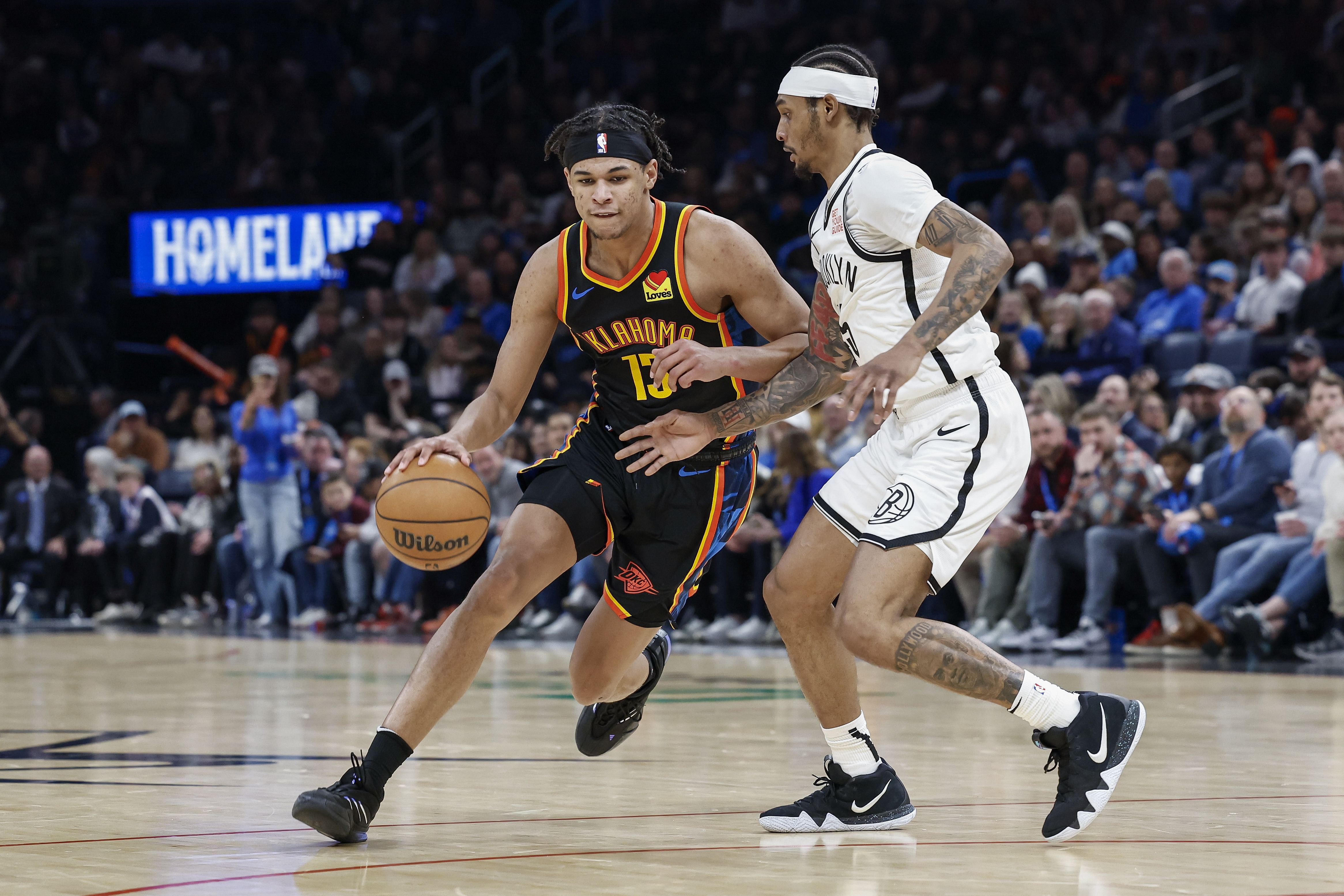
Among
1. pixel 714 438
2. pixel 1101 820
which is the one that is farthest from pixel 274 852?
pixel 1101 820

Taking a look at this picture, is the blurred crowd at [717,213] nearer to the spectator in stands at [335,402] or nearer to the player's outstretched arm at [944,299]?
the spectator in stands at [335,402]

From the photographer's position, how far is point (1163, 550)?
10688 millimetres

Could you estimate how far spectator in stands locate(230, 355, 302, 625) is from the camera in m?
14.4

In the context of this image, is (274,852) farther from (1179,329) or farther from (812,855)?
(1179,329)

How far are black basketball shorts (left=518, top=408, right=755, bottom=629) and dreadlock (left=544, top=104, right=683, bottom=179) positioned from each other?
852 mm

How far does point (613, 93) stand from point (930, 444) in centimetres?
1658

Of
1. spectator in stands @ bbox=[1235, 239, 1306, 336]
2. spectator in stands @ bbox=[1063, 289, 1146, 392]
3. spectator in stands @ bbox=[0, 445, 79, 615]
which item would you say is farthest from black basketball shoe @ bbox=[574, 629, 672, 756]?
spectator in stands @ bbox=[0, 445, 79, 615]

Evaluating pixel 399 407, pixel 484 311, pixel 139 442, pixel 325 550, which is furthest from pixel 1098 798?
pixel 139 442

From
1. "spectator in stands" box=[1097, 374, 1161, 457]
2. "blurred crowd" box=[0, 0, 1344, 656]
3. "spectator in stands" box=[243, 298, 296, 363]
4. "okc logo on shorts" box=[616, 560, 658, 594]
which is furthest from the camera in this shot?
"spectator in stands" box=[243, 298, 296, 363]

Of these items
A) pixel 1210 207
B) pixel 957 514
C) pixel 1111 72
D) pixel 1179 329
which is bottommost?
pixel 957 514

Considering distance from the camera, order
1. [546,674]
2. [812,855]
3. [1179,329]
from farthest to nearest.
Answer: [1179,329] < [546,674] < [812,855]

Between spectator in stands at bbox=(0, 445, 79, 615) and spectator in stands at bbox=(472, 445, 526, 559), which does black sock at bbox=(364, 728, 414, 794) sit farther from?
spectator in stands at bbox=(0, 445, 79, 615)

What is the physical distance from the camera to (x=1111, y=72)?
55.7ft

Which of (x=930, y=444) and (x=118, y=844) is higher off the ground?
(x=930, y=444)
